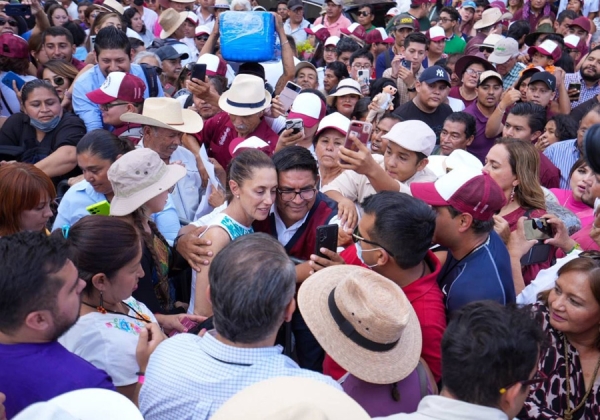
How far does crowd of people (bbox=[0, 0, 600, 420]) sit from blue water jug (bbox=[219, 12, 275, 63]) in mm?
71

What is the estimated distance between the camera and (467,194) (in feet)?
8.90

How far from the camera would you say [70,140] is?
14.0 ft

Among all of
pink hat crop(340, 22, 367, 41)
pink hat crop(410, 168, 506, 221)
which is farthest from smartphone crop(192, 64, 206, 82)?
pink hat crop(340, 22, 367, 41)

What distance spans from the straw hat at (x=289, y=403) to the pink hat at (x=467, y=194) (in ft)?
4.59

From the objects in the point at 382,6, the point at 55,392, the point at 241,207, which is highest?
the point at 55,392

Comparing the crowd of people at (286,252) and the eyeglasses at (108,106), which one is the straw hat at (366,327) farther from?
the eyeglasses at (108,106)

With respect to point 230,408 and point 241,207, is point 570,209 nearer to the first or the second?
point 241,207

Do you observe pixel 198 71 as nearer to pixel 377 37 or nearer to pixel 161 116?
pixel 161 116

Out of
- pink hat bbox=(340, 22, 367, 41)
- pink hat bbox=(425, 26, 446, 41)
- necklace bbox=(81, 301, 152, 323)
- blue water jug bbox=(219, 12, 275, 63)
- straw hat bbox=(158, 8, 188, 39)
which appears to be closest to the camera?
necklace bbox=(81, 301, 152, 323)

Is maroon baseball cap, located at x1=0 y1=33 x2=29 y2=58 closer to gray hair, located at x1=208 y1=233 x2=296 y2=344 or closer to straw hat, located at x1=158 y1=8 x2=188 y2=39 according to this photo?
straw hat, located at x1=158 y1=8 x2=188 y2=39

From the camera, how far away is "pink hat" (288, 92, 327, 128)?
445cm

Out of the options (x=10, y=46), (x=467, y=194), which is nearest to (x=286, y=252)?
(x=467, y=194)

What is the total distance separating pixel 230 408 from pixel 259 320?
389 mm

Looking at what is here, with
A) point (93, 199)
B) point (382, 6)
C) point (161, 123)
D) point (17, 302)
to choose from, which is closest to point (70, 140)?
point (161, 123)
